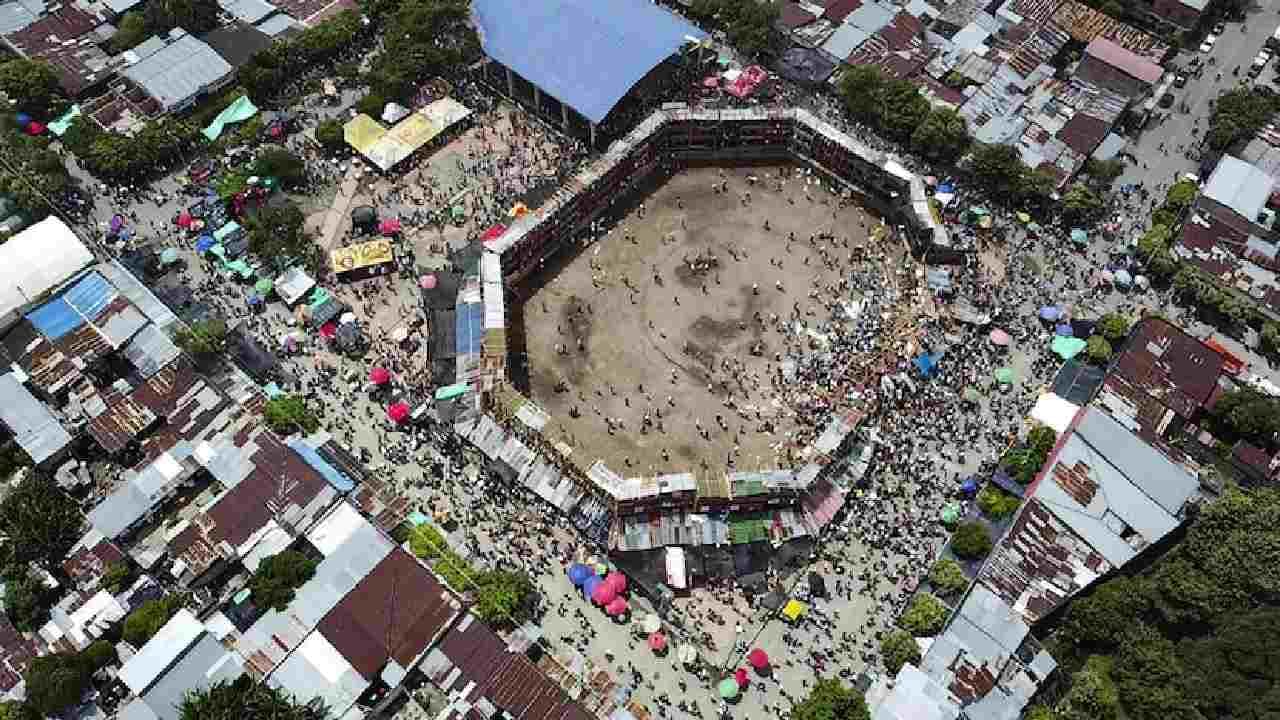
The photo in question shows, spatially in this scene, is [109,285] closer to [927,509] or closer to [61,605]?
[61,605]

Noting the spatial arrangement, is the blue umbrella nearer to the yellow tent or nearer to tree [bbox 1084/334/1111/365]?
the yellow tent

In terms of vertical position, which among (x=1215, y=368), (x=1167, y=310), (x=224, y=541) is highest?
(x=1167, y=310)

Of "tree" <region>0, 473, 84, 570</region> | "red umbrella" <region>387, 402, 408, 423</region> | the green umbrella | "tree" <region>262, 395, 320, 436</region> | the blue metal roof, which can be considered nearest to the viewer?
"tree" <region>0, 473, 84, 570</region>

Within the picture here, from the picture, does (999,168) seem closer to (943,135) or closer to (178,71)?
(943,135)

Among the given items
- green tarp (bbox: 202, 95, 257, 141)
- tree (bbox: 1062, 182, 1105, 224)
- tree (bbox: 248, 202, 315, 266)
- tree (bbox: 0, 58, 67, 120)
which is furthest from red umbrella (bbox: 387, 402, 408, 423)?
tree (bbox: 1062, 182, 1105, 224)

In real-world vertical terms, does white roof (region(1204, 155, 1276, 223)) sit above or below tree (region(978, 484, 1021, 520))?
above

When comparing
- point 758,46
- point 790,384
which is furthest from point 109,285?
point 758,46
